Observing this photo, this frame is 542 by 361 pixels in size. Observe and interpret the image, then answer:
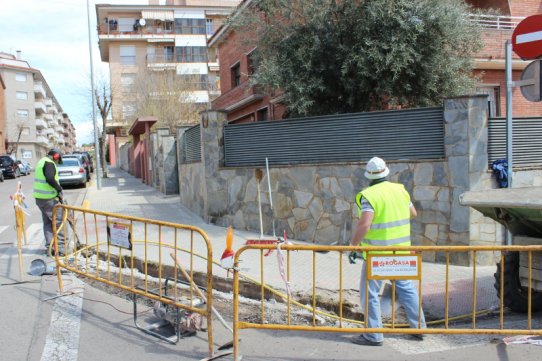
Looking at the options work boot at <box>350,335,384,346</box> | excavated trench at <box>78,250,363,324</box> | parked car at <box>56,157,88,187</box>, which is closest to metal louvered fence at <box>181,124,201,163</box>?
excavated trench at <box>78,250,363,324</box>

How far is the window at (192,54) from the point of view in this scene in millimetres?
51812

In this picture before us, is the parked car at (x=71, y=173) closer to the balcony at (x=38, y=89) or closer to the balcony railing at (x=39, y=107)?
the balcony railing at (x=39, y=107)

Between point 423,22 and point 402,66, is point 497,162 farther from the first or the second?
point 423,22

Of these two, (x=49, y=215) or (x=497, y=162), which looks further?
(x=49, y=215)

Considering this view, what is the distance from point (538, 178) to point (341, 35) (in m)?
4.84

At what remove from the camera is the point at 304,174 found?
28.7 feet

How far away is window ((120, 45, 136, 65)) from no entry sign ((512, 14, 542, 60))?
5152cm

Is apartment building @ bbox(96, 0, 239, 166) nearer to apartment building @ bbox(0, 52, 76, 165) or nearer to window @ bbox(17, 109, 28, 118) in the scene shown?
apartment building @ bbox(0, 52, 76, 165)

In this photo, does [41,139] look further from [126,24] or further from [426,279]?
[426,279]

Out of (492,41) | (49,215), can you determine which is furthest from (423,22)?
(49,215)

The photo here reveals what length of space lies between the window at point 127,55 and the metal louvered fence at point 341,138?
A: 47.1 meters

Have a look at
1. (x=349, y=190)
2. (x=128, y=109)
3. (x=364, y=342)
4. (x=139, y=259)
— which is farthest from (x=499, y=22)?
(x=128, y=109)

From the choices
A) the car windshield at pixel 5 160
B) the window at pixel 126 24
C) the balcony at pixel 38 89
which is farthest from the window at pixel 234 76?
the balcony at pixel 38 89

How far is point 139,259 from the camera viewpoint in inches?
289
